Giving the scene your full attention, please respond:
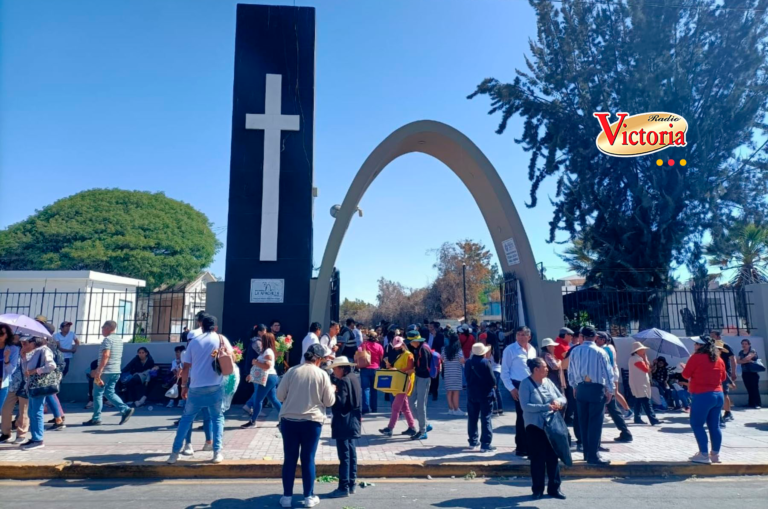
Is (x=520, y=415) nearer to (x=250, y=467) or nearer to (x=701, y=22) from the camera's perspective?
(x=250, y=467)

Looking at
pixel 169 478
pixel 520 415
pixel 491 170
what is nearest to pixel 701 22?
pixel 491 170

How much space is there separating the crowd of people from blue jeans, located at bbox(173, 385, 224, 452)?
15mm

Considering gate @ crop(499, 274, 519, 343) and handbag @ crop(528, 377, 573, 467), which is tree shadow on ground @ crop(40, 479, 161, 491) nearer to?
handbag @ crop(528, 377, 573, 467)

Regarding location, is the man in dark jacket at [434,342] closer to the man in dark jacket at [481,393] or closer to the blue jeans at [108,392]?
the man in dark jacket at [481,393]

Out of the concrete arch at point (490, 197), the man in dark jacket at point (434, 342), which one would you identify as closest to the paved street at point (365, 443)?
the man in dark jacket at point (434, 342)

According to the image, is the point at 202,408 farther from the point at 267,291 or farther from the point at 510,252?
the point at 510,252

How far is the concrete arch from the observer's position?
1222cm

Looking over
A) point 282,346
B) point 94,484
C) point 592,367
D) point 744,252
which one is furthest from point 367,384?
point 744,252

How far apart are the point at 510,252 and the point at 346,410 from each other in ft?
28.7

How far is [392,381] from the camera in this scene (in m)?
8.21

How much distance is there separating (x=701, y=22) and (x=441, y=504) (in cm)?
2142

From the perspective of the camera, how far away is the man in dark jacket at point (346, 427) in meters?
5.68

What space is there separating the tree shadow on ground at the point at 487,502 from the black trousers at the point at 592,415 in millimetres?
1599

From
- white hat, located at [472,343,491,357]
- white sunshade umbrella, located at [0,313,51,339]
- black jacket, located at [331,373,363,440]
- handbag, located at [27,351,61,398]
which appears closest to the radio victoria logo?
white hat, located at [472,343,491,357]
